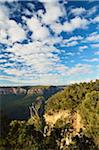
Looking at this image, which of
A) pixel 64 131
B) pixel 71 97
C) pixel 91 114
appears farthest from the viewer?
pixel 71 97

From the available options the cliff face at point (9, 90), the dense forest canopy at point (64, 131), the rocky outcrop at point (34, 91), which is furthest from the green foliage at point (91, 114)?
the rocky outcrop at point (34, 91)

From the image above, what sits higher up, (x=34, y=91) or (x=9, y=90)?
(x=34, y=91)

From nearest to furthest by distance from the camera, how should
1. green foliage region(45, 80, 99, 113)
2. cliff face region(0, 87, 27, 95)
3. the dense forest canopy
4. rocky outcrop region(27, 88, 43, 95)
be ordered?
the dense forest canopy
cliff face region(0, 87, 27, 95)
green foliage region(45, 80, 99, 113)
rocky outcrop region(27, 88, 43, 95)

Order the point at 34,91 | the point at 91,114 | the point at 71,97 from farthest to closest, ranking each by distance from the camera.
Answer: the point at 34,91
the point at 71,97
the point at 91,114

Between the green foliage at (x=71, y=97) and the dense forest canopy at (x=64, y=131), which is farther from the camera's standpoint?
the green foliage at (x=71, y=97)

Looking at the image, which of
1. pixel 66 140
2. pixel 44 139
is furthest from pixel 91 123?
pixel 44 139

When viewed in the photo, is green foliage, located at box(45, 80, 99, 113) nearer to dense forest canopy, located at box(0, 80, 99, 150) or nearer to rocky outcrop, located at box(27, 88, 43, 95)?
dense forest canopy, located at box(0, 80, 99, 150)

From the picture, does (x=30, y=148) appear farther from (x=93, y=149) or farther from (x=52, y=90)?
(x=52, y=90)

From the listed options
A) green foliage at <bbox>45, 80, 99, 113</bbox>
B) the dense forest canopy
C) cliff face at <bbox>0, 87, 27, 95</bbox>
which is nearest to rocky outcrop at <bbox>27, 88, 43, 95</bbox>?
cliff face at <bbox>0, 87, 27, 95</bbox>

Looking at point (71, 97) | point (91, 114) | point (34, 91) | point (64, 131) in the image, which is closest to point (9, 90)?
point (71, 97)

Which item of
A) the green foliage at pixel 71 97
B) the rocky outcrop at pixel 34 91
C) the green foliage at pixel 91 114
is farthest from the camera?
the rocky outcrop at pixel 34 91

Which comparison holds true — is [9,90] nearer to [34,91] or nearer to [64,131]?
[64,131]

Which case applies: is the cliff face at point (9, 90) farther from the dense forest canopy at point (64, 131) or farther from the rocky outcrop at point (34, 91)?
the dense forest canopy at point (64, 131)
